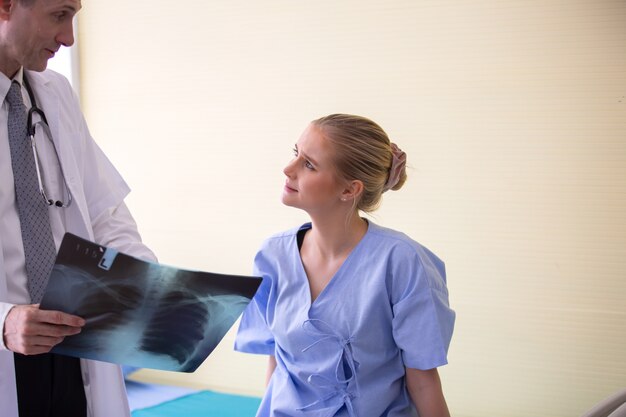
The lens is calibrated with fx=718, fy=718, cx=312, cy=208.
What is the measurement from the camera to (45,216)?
4.61 ft

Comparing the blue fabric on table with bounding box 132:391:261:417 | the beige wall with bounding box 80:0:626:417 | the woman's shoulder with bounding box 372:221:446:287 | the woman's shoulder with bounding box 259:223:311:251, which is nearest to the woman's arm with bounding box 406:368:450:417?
the woman's shoulder with bounding box 372:221:446:287

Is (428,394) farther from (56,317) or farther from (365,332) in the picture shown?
(56,317)


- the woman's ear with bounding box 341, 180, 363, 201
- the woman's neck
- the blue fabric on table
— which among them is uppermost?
the woman's ear with bounding box 341, 180, 363, 201

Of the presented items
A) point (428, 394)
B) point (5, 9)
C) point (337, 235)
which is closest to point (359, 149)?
point (337, 235)

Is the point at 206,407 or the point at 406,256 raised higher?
the point at 406,256

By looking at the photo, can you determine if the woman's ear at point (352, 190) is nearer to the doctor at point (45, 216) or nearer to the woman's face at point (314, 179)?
the woman's face at point (314, 179)

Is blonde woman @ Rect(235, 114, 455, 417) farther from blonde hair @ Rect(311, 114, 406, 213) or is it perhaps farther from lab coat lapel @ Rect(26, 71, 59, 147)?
lab coat lapel @ Rect(26, 71, 59, 147)

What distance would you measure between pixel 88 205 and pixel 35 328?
494mm

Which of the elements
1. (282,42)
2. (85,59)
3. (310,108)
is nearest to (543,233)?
(310,108)

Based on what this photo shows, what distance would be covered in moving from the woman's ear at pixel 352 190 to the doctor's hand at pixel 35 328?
652 millimetres

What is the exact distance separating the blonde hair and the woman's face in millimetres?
18

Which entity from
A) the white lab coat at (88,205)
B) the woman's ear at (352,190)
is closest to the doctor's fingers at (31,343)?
the white lab coat at (88,205)

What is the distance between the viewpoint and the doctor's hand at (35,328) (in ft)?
3.78

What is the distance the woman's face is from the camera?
62.6 inches
